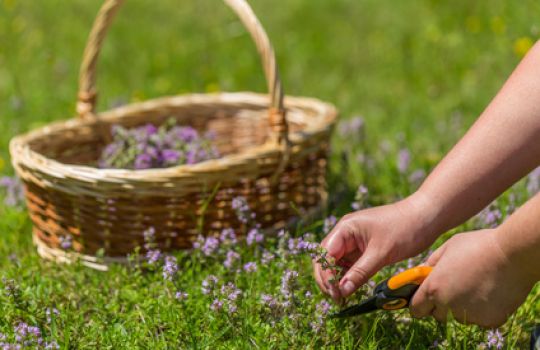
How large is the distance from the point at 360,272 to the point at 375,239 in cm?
8

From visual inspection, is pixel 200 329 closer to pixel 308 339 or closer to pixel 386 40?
pixel 308 339

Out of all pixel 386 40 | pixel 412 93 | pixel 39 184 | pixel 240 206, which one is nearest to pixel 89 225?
pixel 39 184

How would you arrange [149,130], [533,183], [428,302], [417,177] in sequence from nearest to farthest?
[428,302], [533,183], [417,177], [149,130]

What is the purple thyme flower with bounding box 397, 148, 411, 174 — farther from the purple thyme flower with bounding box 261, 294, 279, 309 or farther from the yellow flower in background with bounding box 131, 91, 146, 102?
the yellow flower in background with bounding box 131, 91, 146, 102

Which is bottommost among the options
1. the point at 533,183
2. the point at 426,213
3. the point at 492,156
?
the point at 533,183

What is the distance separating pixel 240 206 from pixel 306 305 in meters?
0.50

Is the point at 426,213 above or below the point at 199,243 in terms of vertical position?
above

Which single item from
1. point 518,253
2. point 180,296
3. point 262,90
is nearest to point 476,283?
point 518,253

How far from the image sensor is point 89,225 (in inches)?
85.9

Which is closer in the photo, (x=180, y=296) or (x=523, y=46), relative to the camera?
(x=180, y=296)

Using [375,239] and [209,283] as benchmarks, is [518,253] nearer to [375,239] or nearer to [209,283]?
[375,239]

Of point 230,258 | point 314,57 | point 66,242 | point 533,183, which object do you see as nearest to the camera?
point 230,258

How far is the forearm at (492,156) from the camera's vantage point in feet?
5.33

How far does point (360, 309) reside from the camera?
1.59 metres
